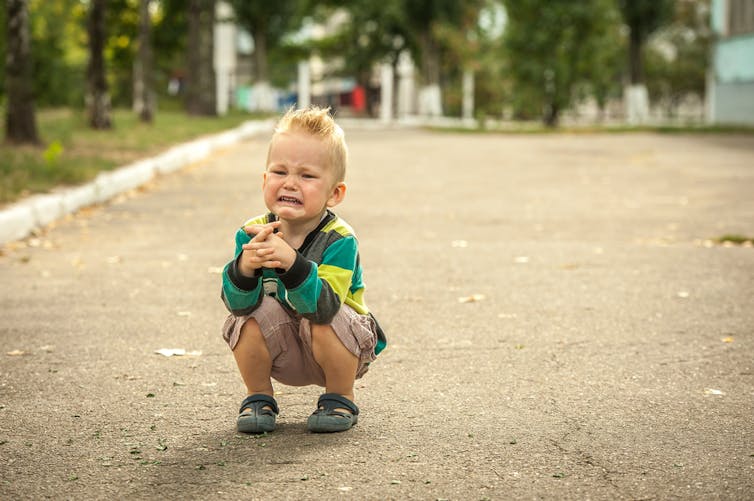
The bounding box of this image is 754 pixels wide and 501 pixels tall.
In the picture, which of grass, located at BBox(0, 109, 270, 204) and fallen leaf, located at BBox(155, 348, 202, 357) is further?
grass, located at BBox(0, 109, 270, 204)

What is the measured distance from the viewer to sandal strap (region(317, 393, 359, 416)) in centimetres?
409

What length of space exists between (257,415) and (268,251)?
70 cm

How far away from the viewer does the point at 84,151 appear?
16984 mm

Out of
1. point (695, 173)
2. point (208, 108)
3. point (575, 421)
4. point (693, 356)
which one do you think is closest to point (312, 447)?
point (575, 421)

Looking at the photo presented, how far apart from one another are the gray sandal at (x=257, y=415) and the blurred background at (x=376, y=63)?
7.04 m

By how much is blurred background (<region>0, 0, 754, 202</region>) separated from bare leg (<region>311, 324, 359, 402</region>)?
7.15m

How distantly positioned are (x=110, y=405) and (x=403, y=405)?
1.09 metres

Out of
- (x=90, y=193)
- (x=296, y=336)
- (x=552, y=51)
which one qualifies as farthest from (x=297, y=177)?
(x=552, y=51)

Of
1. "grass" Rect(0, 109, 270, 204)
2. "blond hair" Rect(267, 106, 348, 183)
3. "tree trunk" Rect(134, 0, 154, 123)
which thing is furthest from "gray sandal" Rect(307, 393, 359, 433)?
"tree trunk" Rect(134, 0, 154, 123)

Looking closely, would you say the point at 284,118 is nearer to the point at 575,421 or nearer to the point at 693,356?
the point at 575,421

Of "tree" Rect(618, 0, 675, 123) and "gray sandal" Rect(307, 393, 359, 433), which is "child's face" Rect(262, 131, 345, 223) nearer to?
"gray sandal" Rect(307, 393, 359, 433)

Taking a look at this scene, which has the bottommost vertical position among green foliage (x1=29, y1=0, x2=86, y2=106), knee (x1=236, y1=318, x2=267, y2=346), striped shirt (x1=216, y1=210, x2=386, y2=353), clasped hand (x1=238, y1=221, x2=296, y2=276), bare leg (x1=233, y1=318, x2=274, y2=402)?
bare leg (x1=233, y1=318, x2=274, y2=402)

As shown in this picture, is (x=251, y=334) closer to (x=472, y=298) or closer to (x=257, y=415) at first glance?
(x=257, y=415)

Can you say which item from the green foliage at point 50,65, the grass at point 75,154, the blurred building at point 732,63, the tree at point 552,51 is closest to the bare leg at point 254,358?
the grass at point 75,154
